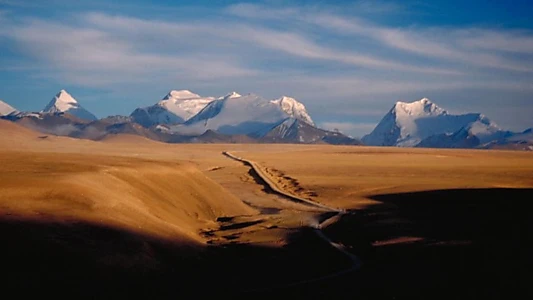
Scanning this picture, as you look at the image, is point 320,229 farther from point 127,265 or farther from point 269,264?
point 127,265

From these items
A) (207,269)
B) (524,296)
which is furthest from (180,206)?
(524,296)

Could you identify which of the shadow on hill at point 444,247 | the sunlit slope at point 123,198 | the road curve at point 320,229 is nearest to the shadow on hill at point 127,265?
the road curve at point 320,229

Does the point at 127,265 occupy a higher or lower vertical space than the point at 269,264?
higher

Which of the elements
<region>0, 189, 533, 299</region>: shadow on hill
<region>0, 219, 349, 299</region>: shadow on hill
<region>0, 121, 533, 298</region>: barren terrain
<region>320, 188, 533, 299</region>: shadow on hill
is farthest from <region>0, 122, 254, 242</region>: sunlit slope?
<region>320, 188, 533, 299</region>: shadow on hill

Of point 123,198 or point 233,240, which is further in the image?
point 123,198

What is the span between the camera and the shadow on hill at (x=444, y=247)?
687 inches

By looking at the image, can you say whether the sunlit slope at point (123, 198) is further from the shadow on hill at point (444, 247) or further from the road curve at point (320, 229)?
the shadow on hill at point (444, 247)

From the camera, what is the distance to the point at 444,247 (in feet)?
76.9

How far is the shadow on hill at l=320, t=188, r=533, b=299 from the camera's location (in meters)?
17.5

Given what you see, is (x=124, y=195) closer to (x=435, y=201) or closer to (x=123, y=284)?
(x=123, y=284)

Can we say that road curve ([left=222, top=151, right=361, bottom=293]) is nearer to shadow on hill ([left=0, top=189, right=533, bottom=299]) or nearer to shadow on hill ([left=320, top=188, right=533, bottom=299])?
shadow on hill ([left=0, top=189, right=533, bottom=299])

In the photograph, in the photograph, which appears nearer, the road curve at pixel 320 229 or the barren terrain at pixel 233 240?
the barren terrain at pixel 233 240

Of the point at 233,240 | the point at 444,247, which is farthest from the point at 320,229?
the point at 444,247

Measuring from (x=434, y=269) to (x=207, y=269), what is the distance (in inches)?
274
